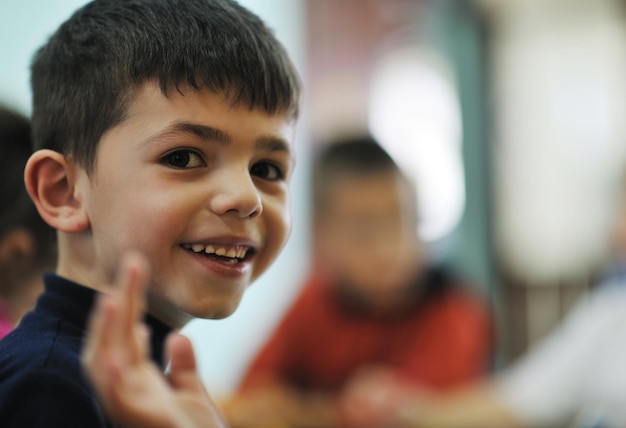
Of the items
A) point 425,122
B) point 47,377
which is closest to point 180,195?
point 47,377

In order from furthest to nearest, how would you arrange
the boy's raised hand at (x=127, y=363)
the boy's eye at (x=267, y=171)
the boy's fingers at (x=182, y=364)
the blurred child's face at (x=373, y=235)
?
the blurred child's face at (x=373, y=235), the boy's eye at (x=267, y=171), the boy's fingers at (x=182, y=364), the boy's raised hand at (x=127, y=363)

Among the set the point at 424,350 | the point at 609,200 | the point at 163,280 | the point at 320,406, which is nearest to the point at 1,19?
the point at 163,280

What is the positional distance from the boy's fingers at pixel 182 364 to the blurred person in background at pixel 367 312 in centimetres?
85

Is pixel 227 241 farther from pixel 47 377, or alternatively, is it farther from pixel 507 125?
pixel 507 125

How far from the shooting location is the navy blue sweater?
469 millimetres

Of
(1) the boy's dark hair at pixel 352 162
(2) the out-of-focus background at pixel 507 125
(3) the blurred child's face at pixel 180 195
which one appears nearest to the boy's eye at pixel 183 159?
(3) the blurred child's face at pixel 180 195

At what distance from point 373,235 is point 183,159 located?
0.90 metres

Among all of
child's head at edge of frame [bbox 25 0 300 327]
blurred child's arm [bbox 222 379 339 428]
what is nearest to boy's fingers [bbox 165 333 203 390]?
child's head at edge of frame [bbox 25 0 300 327]

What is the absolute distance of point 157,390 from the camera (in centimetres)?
45

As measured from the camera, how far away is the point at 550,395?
143 cm

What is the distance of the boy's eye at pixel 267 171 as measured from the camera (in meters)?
0.65

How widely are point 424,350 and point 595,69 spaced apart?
6.95 feet

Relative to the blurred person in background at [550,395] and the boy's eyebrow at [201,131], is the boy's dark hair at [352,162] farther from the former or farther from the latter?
the boy's eyebrow at [201,131]

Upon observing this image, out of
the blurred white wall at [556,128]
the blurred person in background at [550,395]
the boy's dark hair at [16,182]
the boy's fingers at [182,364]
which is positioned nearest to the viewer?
the boy's fingers at [182,364]
